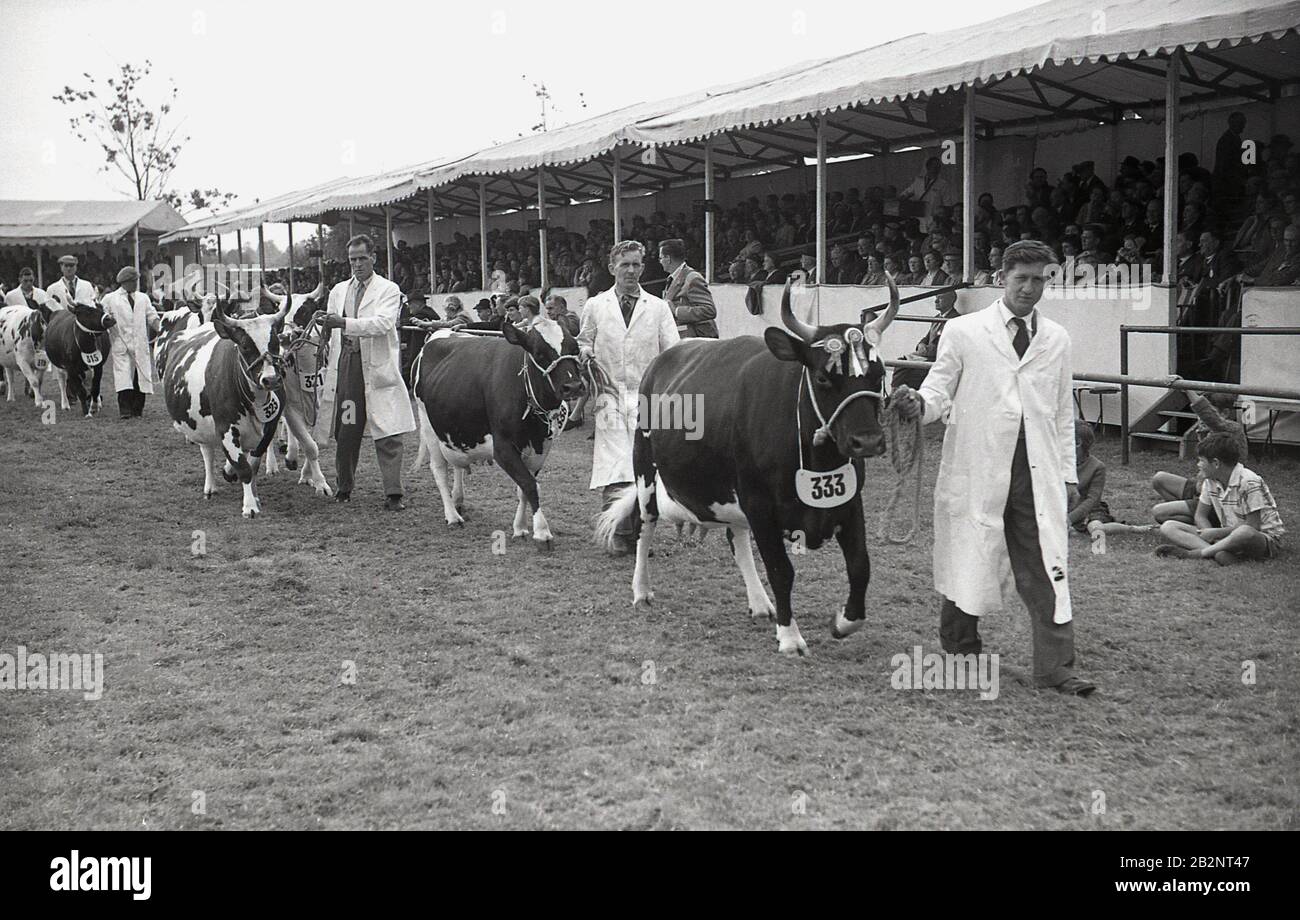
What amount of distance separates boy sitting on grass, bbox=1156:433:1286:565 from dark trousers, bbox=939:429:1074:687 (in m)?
2.57

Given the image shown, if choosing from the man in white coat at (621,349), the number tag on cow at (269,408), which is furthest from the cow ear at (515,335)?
the number tag on cow at (269,408)

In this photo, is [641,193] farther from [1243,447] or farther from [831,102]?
[1243,447]

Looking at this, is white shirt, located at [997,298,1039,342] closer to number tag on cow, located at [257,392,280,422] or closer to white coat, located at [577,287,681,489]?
white coat, located at [577,287,681,489]

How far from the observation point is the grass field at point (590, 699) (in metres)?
4.10

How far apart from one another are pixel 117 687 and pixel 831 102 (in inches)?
374

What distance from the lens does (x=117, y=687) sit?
5.48 m

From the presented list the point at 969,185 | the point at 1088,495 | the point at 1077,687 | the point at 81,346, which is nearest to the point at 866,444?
the point at 1077,687

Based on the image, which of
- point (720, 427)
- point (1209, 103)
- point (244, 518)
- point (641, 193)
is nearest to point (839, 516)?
point (720, 427)

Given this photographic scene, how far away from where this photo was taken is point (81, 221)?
41.3 metres

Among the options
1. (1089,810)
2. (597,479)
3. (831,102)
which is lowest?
(1089,810)

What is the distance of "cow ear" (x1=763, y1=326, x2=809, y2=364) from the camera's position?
5.41 meters

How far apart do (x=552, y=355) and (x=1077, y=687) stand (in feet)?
13.8

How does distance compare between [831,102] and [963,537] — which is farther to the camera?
[831,102]

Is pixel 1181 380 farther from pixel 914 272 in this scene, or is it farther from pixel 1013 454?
pixel 914 272
